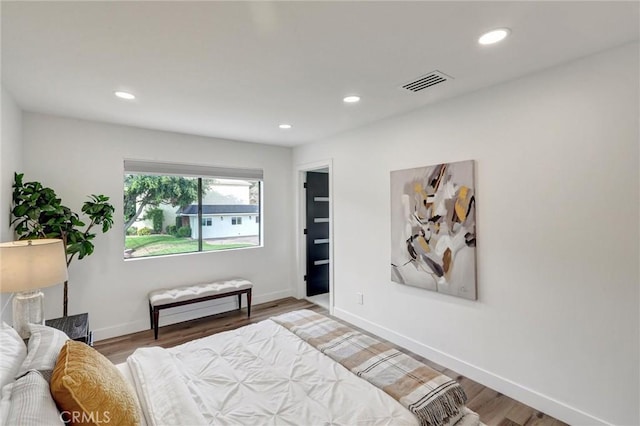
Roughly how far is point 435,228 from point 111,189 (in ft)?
11.6

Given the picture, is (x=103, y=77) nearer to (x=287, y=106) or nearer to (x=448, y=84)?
(x=287, y=106)

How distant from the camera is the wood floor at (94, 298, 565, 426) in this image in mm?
2148

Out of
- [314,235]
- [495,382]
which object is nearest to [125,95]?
[314,235]

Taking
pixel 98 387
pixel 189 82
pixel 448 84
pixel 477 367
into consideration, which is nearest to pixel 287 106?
pixel 189 82

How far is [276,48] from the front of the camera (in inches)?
73.7

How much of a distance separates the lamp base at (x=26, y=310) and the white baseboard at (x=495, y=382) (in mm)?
2998

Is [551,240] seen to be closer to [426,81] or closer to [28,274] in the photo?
[426,81]

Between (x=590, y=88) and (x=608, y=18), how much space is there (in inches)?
19.6

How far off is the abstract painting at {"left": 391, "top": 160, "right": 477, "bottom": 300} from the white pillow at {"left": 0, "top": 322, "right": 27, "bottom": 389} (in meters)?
2.80

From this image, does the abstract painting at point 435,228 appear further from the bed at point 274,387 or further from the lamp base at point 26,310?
the lamp base at point 26,310

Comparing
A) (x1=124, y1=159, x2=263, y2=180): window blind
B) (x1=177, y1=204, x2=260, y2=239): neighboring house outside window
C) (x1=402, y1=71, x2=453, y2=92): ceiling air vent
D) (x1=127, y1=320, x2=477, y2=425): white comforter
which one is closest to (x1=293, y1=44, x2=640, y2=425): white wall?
(x1=402, y1=71, x2=453, y2=92): ceiling air vent

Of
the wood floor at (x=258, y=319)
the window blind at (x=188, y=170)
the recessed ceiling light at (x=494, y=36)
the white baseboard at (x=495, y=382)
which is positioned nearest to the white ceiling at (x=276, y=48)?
the recessed ceiling light at (x=494, y=36)

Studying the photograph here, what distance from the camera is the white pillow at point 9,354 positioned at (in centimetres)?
115

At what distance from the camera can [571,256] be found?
207 centimetres
